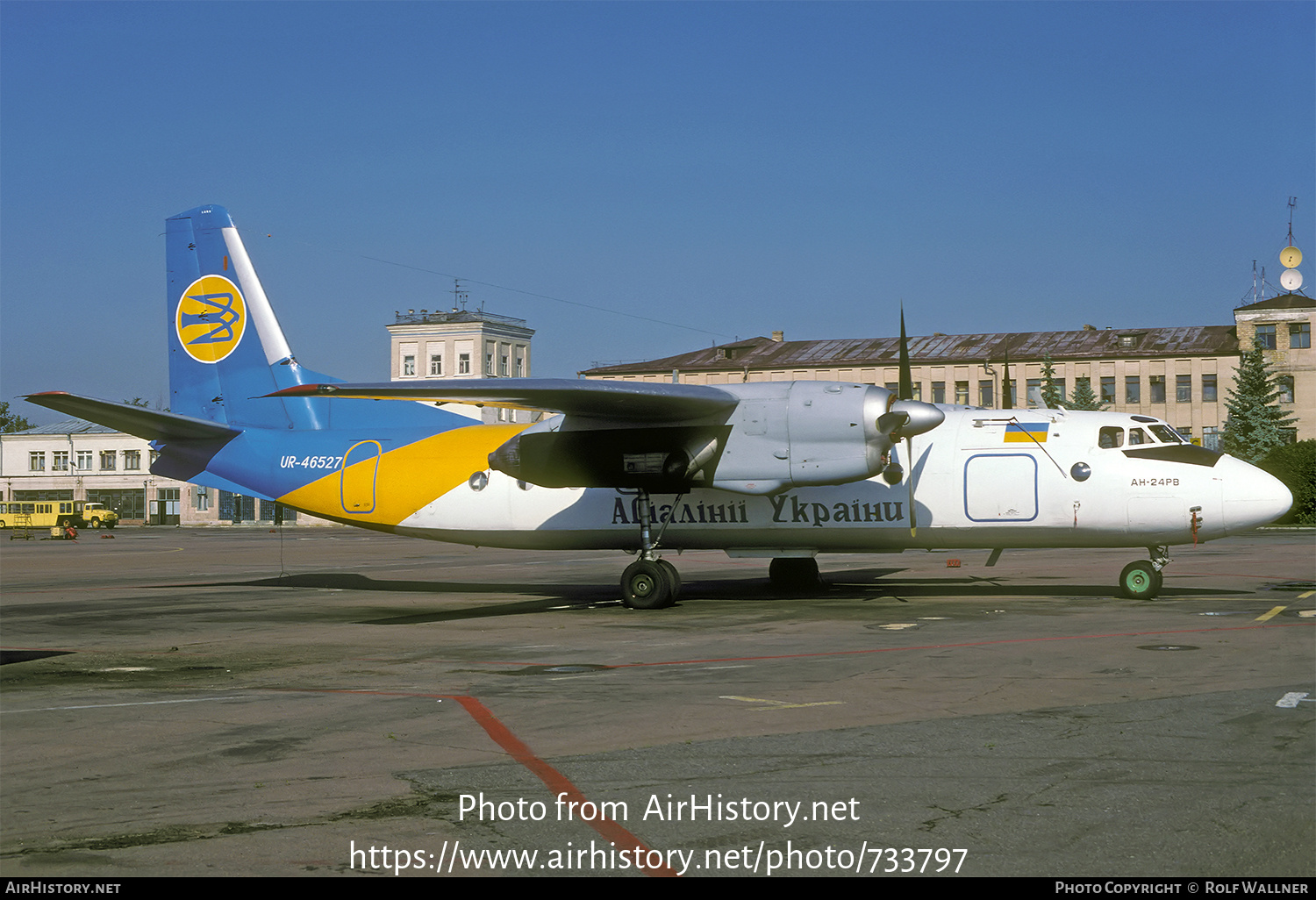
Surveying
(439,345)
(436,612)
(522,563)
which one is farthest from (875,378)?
(436,612)

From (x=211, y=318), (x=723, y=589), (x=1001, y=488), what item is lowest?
(x=723, y=589)

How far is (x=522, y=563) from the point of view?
38.5 metres

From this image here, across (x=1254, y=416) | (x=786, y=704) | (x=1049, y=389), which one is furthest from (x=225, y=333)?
(x=1254, y=416)

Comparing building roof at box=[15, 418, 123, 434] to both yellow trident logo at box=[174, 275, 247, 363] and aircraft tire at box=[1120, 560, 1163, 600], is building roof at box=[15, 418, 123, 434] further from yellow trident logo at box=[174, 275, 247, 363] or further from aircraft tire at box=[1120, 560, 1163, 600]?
aircraft tire at box=[1120, 560, 1163, 600]

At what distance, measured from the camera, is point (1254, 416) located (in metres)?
76.6

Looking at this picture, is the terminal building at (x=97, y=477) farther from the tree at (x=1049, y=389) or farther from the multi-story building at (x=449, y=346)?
the tree at (x=1049, y=389)

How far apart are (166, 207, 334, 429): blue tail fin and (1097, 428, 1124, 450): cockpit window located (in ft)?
52.3

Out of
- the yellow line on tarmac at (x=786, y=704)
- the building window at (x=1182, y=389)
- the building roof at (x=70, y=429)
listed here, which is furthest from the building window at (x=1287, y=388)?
the building roof at (x=70, y=429)

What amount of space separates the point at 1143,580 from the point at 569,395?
10.6 meters

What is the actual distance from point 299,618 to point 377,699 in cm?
919

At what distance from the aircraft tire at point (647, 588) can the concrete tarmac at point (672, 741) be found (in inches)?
26.7

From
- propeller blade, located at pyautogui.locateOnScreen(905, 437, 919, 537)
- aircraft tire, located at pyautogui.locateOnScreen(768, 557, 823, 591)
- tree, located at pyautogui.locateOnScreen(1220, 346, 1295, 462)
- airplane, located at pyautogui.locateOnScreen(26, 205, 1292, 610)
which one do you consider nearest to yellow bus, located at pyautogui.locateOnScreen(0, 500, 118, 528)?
airplane, located at pyautogui.locateOnScreen(26, 205, 1292, 610)

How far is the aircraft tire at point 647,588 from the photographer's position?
2136 centimetres

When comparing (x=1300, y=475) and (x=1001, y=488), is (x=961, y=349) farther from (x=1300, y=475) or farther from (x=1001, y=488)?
(x=1001, y=488)
